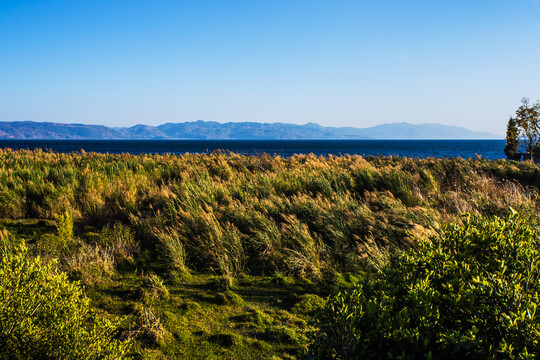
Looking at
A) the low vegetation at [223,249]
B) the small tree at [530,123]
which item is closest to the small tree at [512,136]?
the small tree at [530,123]

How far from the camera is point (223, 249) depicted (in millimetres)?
5855

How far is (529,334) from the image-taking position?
172 cm

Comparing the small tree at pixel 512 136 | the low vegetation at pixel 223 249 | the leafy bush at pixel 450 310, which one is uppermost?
the small tree at pixel 512 136

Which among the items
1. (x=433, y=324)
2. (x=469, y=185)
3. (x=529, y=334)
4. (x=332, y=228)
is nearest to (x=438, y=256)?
(x=433, y=324)

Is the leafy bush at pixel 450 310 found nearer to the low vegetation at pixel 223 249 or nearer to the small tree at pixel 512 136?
the low vegetation at pixel 223 249

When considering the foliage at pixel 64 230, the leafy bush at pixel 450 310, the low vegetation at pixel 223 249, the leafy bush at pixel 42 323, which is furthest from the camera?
the foliage at pixel 64 230

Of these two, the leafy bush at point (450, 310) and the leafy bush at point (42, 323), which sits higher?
the leafy bush at point (450, 310)

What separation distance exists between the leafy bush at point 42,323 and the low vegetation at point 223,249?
0.21 metres

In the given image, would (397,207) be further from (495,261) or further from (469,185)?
(495,261)

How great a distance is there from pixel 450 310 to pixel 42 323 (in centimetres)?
305

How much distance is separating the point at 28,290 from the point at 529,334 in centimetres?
342

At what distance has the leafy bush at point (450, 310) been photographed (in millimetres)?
1810

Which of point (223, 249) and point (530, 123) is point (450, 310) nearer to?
point (223, 249)

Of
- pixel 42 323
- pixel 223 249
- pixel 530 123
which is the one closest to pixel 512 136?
pixel 530 123
